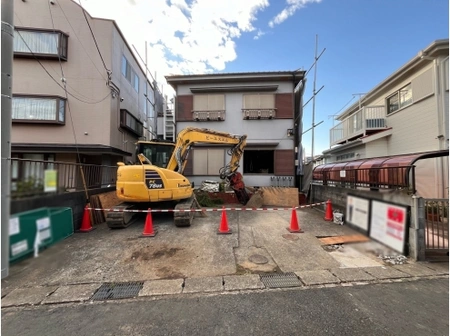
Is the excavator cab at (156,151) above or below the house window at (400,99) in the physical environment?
below

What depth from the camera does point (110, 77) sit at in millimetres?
9945

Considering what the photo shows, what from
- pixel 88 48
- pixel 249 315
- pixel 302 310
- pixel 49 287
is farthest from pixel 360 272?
pixel 88 48

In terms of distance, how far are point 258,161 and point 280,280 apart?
872 centimetres

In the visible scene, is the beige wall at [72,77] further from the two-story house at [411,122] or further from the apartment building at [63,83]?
the two-story house at [411,122]

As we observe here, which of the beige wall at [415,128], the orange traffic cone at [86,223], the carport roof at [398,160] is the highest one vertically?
the beige wall at [415,128]

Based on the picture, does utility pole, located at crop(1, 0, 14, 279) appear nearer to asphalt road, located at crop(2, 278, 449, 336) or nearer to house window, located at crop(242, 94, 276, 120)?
asphalt road, located at crop(2, 278, 449, 336)

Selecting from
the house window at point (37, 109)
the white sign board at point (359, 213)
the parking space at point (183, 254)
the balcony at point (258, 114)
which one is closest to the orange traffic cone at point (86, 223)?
the parking space at point (183, 254)

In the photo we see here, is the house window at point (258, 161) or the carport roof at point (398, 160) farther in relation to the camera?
the house window at point (258, 161)

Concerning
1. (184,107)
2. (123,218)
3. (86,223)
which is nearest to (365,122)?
(184,107)

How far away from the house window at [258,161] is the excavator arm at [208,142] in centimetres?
269

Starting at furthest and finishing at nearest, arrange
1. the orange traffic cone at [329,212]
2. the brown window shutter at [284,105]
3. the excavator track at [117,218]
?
1. the brown window shutter at [284,105]
2. the orange traffic cone at [329,212]
3. the excavator track at [117,218]

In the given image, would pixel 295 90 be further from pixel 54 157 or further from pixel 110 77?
pixel 54 157

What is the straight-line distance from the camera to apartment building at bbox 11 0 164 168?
8977mm

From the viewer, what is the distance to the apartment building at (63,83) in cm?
898
